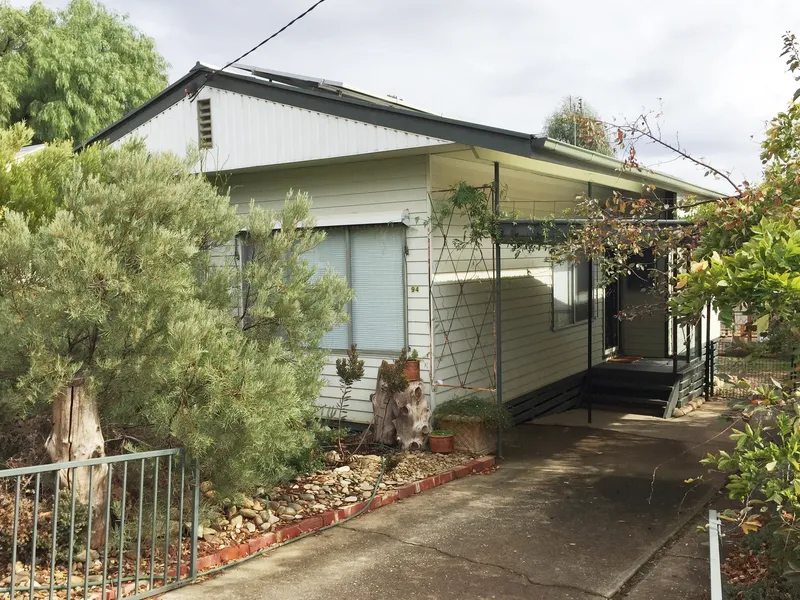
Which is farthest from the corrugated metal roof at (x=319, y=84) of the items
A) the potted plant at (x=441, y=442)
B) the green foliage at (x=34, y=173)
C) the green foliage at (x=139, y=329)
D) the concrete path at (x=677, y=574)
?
the concrete path at (x=677, y=574)

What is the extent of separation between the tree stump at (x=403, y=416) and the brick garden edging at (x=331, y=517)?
707mm

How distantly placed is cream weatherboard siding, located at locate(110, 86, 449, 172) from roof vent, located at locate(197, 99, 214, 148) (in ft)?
0.18

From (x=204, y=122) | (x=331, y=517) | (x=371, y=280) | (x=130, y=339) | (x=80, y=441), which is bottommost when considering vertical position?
(x=331, y=517)

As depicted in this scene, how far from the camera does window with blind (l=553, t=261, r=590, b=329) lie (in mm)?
12211

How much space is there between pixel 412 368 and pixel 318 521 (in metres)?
2.52

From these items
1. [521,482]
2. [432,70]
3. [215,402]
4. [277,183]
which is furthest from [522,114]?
[215,402]

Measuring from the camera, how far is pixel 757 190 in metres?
5.89

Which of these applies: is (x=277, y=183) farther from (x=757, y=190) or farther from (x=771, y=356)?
(x=771, y=356)

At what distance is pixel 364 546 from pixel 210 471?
1.38 m

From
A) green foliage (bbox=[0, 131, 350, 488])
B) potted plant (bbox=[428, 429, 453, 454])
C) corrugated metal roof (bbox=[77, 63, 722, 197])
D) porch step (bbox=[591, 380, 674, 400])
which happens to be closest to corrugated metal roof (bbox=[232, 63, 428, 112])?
corrugated metal roof (bbox=[77, 63, 722, 197])

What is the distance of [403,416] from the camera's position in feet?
28.2

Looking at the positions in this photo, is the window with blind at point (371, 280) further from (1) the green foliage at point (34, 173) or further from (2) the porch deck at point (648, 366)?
(2) the porch deck at point (648, 366)

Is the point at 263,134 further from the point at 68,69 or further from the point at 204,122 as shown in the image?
the point at 68,69

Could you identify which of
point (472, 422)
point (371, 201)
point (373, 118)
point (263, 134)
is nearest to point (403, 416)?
point (472, 422)
